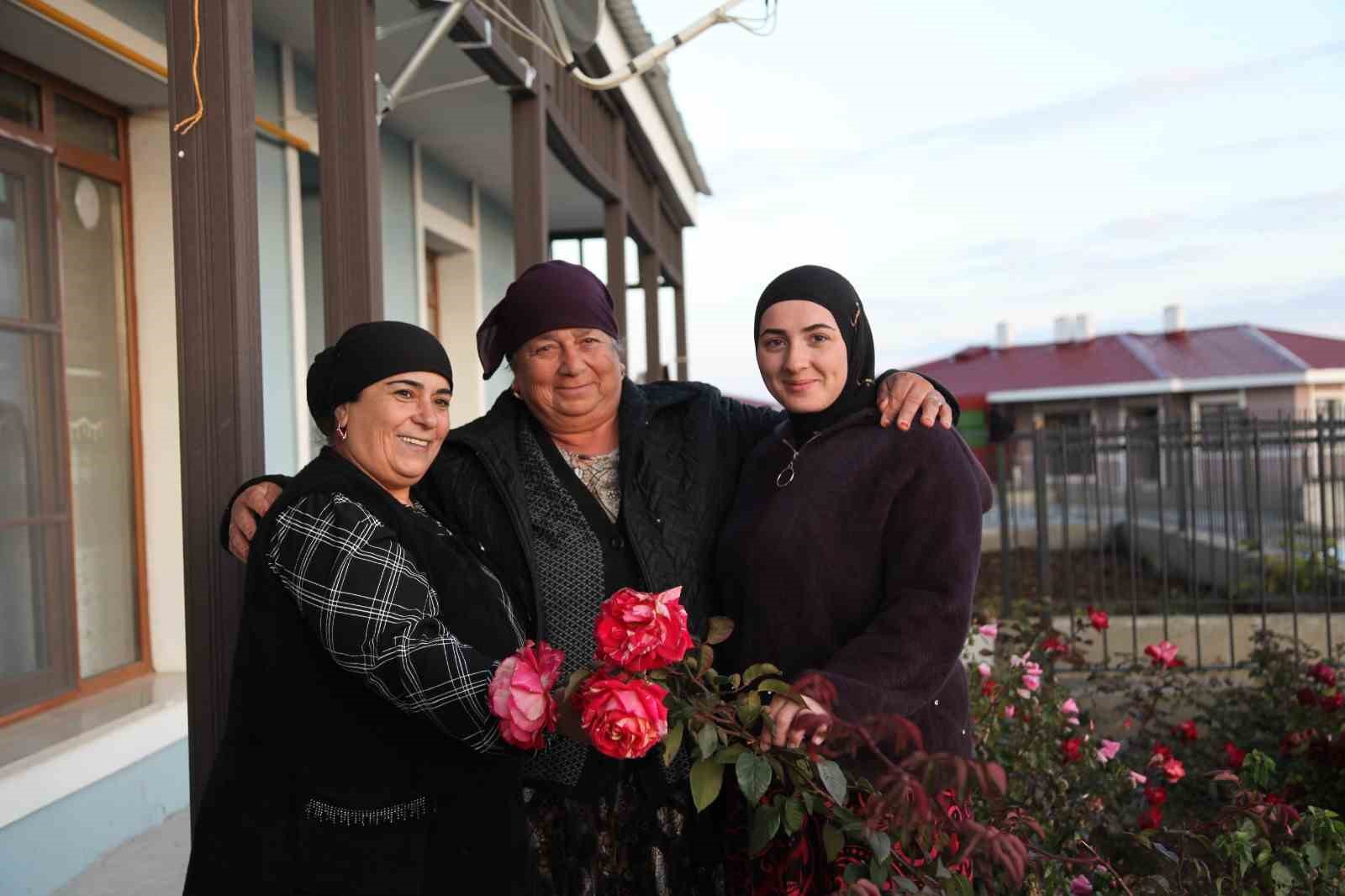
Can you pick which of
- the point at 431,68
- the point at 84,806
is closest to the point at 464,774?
the point at 84,806

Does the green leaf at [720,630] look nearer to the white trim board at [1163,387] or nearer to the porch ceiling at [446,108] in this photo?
the porch ceiling at [446,108]

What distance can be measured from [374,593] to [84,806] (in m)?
2.47

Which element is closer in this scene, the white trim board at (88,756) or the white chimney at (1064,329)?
the white trim board at (88,756)

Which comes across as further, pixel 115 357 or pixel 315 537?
pixel 115 357

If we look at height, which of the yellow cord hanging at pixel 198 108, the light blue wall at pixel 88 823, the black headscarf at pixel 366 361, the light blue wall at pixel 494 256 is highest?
the light blue wall at pixel 494 256

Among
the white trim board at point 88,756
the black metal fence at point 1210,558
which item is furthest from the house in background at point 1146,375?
the white trim board at point 88,756

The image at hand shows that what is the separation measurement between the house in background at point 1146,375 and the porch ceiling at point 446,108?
17157 mm

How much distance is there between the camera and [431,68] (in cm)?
582

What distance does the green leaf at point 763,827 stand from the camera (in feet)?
5.23

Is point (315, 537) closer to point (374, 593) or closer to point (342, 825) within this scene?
point (374, 593)

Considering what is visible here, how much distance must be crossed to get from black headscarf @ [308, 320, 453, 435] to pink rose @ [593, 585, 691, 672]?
1.90ft

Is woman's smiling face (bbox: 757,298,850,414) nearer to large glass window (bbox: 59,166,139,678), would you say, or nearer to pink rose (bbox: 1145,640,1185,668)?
pink rose (bbox: 1145,640,1185,668)

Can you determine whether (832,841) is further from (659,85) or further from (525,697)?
(659,85)

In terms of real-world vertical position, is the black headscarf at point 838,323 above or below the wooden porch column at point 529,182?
below
